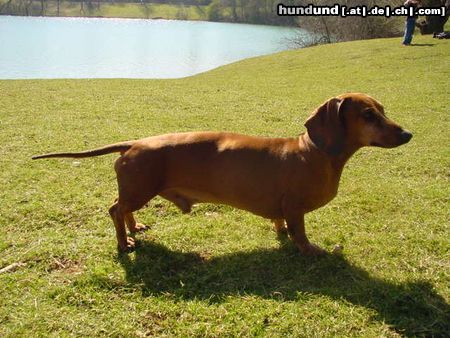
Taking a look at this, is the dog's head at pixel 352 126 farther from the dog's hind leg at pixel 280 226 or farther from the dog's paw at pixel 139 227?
the dog's paw at pixel 139 227

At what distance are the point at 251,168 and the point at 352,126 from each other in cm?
88

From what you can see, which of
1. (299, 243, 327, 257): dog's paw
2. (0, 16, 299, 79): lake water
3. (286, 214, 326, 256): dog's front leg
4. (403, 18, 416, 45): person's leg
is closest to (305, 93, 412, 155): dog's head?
(286, 214, 326, 256): dog's front leg

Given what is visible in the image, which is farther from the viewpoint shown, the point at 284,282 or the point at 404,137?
the point at 284,282

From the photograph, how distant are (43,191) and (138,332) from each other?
2.82m

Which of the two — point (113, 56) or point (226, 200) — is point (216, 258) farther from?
point (113, 56)

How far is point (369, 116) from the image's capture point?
3.29 metres

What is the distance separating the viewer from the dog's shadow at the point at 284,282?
2.93 metres

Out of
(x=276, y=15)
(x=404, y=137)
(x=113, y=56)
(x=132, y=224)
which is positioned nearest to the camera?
(x=404, y=137)

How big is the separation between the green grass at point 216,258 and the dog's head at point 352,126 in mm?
996

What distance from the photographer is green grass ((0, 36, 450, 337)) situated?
2.90m

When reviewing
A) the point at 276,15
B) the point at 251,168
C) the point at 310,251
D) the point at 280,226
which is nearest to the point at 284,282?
the point at 310,251

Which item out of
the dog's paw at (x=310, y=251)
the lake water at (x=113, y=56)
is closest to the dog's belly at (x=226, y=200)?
the dog's paw at (x=310, y=251)

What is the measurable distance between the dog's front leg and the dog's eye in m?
0.94

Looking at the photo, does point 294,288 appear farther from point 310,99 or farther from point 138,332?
point 310,99
